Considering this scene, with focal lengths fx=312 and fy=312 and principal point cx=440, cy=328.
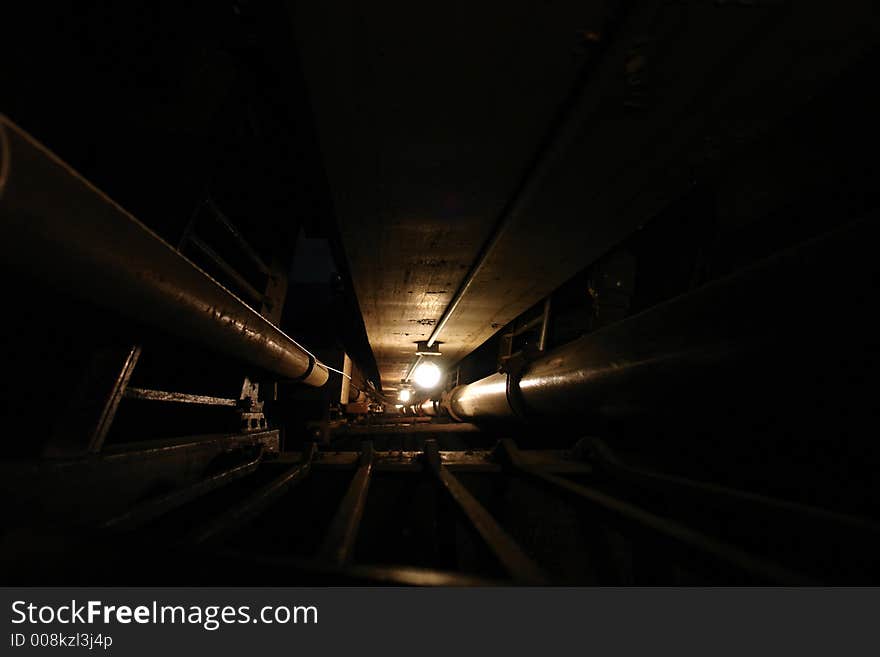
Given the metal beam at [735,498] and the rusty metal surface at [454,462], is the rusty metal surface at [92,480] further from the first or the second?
the metal beam at [735,498]

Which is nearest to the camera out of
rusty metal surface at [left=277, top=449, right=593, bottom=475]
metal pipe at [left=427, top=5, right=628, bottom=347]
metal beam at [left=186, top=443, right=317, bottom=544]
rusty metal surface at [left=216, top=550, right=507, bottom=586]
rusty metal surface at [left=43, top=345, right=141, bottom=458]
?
rusty metal surface at [left=216, top=550, right=507, bottom=586]

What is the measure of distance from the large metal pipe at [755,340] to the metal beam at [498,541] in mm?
959

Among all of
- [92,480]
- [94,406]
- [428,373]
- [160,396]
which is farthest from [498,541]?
[428,373]

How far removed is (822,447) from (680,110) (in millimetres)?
1683

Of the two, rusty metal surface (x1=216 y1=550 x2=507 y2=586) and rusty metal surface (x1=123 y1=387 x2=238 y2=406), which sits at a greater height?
rusty metal surface (x1=123 y1=387 x2=238 y2=406)

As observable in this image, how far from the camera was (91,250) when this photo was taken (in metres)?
0.88

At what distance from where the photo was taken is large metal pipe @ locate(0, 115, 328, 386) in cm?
69

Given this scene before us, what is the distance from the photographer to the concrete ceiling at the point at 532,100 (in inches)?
50.4

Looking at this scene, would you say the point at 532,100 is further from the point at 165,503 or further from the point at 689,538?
the point at 165,503

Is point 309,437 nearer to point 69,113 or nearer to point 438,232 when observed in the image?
point 438,232

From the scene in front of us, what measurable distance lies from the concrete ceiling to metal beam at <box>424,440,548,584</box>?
6.25 feet

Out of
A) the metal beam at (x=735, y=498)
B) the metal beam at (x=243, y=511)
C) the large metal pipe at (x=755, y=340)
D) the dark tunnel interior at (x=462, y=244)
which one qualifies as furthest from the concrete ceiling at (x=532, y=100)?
the metal beam at (x=243, y=511)

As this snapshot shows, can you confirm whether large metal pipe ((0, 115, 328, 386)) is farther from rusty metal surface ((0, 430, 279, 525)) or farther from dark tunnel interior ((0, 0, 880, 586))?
rusty metal surface ((0, 430, 279, 525))

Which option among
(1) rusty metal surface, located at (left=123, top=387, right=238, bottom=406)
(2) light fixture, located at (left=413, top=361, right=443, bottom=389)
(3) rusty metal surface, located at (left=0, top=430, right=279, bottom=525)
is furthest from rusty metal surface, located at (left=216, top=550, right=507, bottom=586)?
(2) light fixture, located at (left=413, top=361, right=443, bottom=389)
